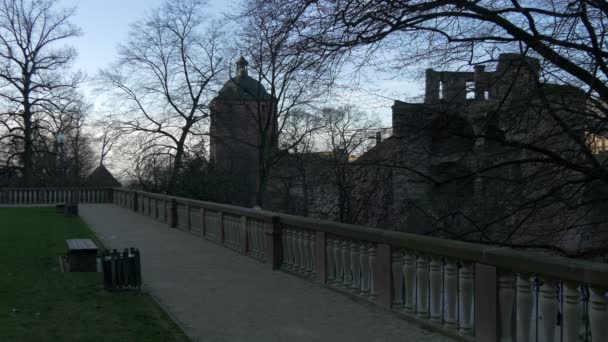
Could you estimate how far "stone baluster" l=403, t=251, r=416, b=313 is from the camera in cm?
693

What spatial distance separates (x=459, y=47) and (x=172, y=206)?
13480 millimetres

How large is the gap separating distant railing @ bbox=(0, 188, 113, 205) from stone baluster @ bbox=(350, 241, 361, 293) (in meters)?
32.8

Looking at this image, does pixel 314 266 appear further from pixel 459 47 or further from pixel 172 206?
pixel 172 206

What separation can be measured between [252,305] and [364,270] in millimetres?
1521

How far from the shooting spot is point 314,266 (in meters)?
9.34

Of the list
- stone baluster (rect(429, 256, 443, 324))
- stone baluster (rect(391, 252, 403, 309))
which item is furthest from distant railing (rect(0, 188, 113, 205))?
stone baluster (rect(429, 256, 443, 324))

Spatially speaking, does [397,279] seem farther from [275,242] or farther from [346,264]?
[275,242]

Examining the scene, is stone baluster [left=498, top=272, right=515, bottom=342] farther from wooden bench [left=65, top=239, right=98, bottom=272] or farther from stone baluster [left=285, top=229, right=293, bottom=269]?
wooden bench [left=65, top=239, right=98, bottom=272]

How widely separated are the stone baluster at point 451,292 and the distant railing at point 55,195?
114ft

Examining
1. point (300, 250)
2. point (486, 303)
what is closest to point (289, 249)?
point (300, 250)

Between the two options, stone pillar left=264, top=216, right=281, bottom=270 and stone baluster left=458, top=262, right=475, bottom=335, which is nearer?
stone baluster left=458, top=262, right=475, bottom=335

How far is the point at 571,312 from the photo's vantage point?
4.73m

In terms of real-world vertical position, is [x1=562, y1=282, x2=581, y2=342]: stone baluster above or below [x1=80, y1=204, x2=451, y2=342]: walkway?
above

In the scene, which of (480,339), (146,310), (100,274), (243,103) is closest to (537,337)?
(480,339)
